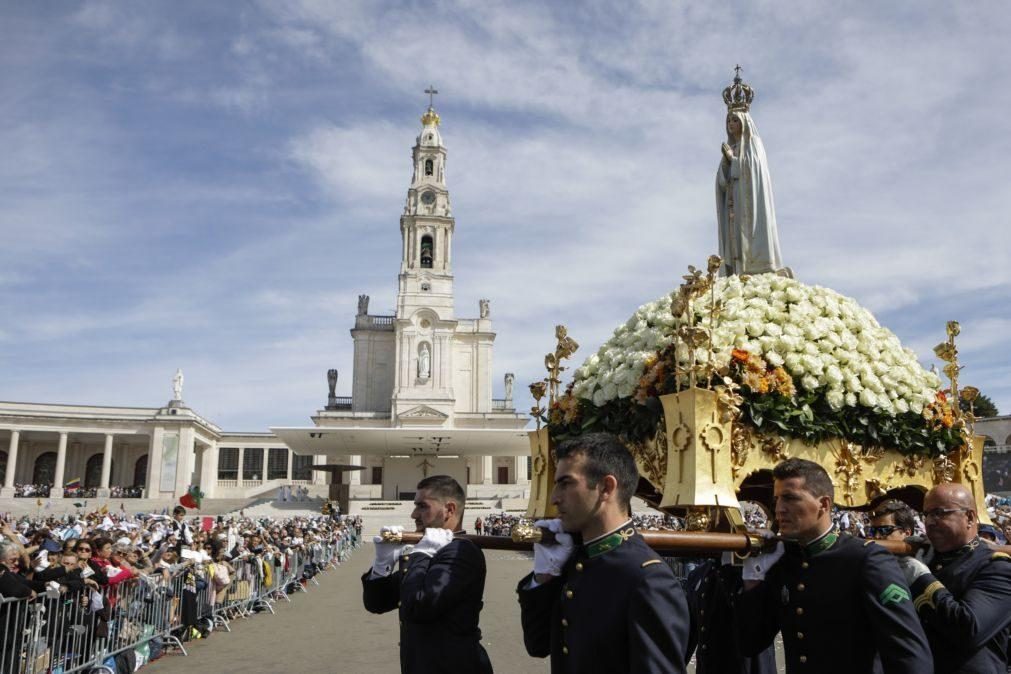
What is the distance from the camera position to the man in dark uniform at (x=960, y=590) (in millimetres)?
3000

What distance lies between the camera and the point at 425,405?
62.4 m

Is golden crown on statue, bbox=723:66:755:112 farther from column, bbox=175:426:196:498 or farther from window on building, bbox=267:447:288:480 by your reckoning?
window on building, bbox=267:447:288:480

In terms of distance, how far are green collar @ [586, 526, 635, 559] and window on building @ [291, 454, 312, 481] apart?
250ft

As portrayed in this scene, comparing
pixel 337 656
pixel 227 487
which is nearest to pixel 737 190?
pixel 337 656

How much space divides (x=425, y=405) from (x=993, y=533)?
59.0m

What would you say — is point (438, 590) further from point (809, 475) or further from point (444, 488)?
point (809, 475)

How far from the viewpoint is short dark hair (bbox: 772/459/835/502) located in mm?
2992

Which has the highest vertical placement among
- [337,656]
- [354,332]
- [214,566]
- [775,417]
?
[354,332]

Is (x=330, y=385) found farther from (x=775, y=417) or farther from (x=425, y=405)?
(x=775, y=417)

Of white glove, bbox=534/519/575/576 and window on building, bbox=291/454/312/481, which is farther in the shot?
window on building, bbox=291/454/312/481

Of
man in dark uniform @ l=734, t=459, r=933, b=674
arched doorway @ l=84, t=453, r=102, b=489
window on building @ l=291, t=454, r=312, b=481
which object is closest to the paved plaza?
man in dark uniform @ l=734, t=459, r=933, b=674

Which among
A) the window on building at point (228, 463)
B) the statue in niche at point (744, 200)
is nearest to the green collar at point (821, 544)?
the statue in niche at point (744, 200)

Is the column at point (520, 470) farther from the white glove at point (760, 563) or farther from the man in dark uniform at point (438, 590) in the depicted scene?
the white glove at point (760, 563)

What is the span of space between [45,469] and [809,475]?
266 feet
